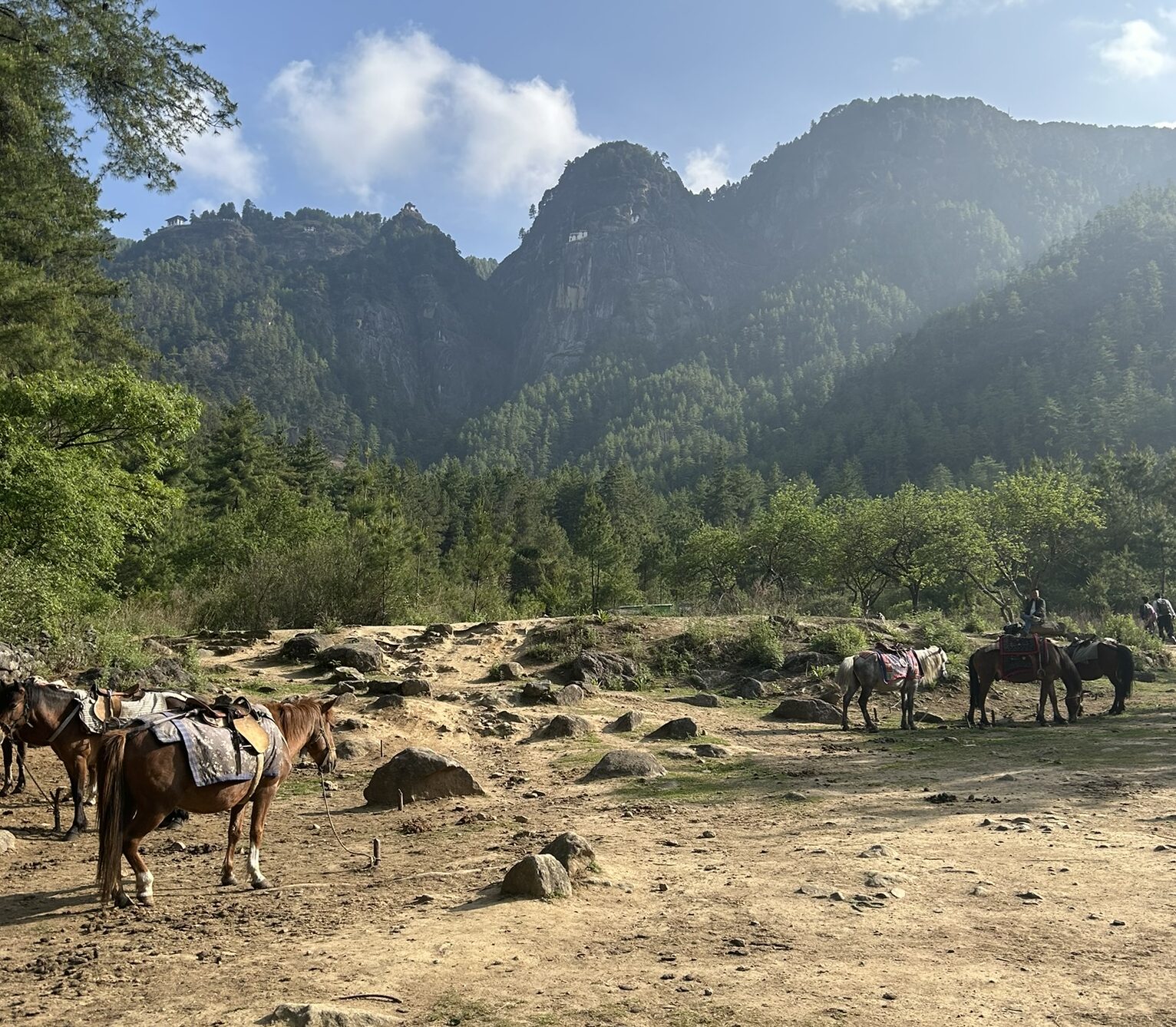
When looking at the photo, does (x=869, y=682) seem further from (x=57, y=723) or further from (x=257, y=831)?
(x=57, y=723)

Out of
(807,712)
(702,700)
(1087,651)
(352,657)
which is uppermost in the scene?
(352,657)

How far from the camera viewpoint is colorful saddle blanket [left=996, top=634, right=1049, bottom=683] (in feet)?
53.0

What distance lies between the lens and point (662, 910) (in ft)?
18.4

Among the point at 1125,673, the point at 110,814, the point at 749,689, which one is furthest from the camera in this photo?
the point at 749,689

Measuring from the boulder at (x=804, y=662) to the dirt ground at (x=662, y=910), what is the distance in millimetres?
9581

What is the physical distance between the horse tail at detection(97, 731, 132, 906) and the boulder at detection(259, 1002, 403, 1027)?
2414 millimetres

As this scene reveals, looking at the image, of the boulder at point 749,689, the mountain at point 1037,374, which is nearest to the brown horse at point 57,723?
the boulder at point 749,689

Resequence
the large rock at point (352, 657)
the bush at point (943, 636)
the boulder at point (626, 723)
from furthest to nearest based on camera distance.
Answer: the bush at point (943, 636), the large rock at point (352, 657), the boulder at point (626, 723)

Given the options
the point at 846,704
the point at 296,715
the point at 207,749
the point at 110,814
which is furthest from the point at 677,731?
the point at 110,814

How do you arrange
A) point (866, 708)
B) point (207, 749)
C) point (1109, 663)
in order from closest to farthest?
point (207, 749) → point (866, 708) → point (1109, 663)

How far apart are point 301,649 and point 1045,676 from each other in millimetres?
16171

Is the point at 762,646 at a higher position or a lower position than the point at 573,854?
higher

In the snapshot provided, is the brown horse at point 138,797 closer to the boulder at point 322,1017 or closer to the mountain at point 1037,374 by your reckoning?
the boulder at point 322,1017

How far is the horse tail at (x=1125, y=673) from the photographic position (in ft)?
55.3
